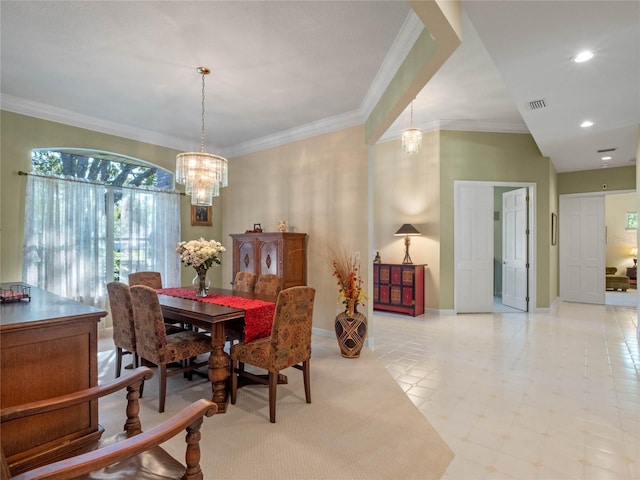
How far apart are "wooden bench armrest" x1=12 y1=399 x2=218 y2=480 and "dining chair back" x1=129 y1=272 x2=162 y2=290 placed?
3185 millimetres

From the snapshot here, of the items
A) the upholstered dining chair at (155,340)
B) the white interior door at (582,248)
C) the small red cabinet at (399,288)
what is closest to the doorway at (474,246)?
the small red cabinet at (399,288)

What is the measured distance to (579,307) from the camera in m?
6.79

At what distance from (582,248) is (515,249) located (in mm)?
2063

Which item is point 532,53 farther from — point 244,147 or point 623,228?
point 623,228

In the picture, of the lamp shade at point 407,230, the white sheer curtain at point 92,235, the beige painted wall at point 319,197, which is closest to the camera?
the white sheer curtain at point 92,235

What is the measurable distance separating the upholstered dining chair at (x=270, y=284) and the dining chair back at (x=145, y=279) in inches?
54.1

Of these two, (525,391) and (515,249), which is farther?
(515,249)

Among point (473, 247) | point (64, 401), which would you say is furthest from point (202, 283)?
point (473, 247)

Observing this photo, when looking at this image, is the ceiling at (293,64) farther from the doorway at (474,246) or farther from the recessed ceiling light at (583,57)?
the doorway at (474,246)

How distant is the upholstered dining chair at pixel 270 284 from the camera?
144 inches

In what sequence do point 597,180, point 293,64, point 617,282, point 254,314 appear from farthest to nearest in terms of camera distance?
point 617,282 < point 597,180 < point 293,64 < point 254,314

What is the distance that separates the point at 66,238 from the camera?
4328mm

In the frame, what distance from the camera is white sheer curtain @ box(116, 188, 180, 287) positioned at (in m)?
4.95

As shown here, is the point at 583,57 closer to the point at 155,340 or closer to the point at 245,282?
the point at 245,282
